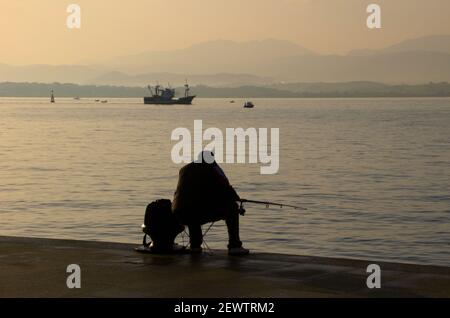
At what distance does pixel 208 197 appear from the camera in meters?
12.7

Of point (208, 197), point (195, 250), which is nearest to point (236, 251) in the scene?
point (195, 250)

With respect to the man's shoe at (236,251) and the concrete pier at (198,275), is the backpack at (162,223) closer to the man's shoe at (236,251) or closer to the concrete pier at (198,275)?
the concrete pier at (198,275)

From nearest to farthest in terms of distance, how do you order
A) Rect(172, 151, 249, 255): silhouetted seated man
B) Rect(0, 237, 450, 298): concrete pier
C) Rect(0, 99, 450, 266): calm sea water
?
Rect(0, 237, 450, 298): concrete pier
Rect(172, 151, 249, 255): silhouetted seated man
Rect(0, 99, 450, 266): calm sea water

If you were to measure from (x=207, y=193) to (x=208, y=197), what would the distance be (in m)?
0.05

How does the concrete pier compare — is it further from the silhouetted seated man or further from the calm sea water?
the calm sea water

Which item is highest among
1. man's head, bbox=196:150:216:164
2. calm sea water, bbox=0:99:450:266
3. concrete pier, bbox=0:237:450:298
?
man's head, bbox=196:150:216:164

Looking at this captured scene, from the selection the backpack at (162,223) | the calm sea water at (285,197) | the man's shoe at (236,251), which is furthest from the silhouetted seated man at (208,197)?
the calm sea water at (285,197)

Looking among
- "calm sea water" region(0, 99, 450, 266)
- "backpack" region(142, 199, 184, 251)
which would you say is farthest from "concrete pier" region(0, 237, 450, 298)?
"calm sea water" region(0, 99, 450, 266)

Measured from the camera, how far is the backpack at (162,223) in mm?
12852

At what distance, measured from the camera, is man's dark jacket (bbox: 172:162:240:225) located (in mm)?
12711

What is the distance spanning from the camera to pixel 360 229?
27.2 m

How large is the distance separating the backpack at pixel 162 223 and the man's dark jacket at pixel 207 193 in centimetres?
26
